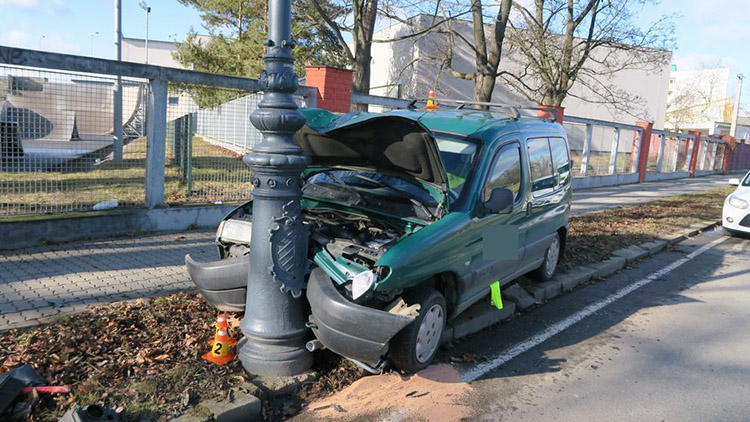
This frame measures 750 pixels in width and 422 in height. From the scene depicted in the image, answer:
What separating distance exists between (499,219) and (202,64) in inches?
802

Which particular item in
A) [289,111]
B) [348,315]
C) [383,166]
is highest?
[289,111]

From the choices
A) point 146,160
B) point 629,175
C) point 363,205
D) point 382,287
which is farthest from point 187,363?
point 629,175

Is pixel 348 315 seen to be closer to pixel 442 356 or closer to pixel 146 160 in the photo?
pixel 442 356

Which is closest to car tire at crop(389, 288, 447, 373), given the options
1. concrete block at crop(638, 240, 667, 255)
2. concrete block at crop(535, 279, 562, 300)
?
concrete block at crop(535, 279, 562, 300)

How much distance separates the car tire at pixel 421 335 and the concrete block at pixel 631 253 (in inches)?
210

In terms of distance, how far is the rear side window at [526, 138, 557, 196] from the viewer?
6000 mm

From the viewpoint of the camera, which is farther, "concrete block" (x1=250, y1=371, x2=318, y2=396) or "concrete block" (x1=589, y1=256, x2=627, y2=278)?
"concrete block" (x1=589, y1=256, x2=627, y2=278)

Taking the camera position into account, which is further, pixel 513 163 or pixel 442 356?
pixel 513 163

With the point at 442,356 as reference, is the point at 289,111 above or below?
above

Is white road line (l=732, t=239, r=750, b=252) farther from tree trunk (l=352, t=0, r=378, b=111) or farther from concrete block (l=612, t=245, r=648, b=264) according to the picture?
tree trunk (l=352, t=0, r=378, b=111)

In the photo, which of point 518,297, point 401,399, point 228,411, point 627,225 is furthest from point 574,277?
point 228,411

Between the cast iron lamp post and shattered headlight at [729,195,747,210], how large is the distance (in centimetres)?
1065

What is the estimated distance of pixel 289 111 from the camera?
3.97 metres

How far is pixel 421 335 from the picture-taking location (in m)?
4.20
